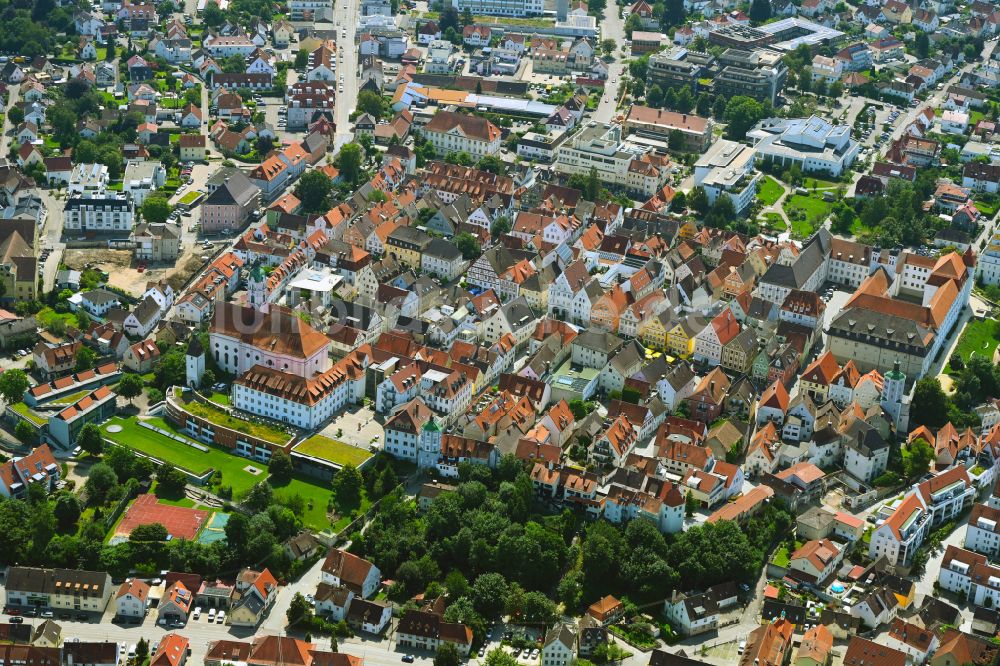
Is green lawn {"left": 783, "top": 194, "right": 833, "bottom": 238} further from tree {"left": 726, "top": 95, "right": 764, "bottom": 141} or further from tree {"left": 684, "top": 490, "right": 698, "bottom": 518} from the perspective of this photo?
tree {"left": 684, "top": 490, "right": 698, "bottom": 518}

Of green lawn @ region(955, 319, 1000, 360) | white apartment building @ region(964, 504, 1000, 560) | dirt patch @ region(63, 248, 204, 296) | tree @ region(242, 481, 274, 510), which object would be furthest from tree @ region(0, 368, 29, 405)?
green lawn @ region(955, 319, 1000, 360)

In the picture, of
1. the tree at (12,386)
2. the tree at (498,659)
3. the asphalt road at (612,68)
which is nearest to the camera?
the tree at (498,659)

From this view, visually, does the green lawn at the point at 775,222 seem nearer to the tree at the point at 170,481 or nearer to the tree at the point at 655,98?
the tree at the point at 655,98

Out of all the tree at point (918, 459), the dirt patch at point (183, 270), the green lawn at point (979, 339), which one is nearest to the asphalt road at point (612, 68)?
the green lawn at point (979, 339)

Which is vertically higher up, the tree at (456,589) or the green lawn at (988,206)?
the green lawn at (988,206)

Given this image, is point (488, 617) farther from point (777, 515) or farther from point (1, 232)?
point (1, 232)

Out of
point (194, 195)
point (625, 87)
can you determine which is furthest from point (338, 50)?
point (194, 195)
